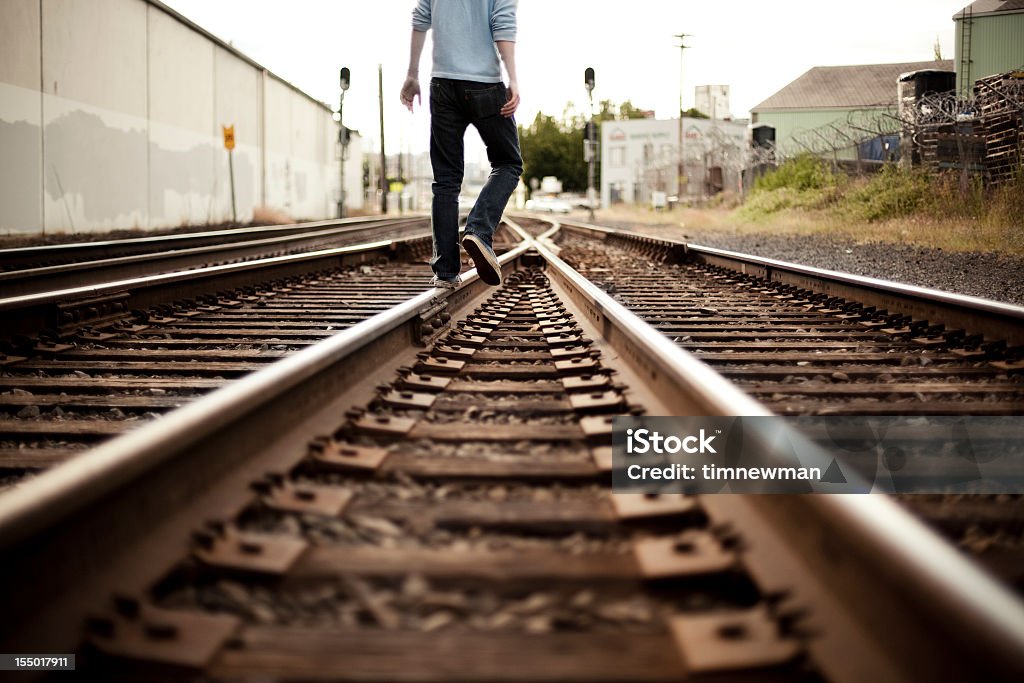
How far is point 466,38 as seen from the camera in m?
5.36

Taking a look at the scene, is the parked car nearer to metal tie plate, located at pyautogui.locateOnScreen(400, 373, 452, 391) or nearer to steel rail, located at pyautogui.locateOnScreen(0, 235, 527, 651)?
metal tie plate, located at pyautogui.locateOnScreen(400, 373, 452, 391)

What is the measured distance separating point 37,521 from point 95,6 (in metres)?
19.1

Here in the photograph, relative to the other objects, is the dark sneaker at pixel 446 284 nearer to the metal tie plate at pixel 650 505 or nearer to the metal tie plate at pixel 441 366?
the metal tie plate at pixel 441 366

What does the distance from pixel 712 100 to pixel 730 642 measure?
3913 inches

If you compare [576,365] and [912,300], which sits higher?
[912,300]

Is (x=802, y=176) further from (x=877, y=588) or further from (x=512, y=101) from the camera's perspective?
→ (x=877, y=588)

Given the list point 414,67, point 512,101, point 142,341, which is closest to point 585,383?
point 142,341

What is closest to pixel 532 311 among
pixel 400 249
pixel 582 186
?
pixel 400 249

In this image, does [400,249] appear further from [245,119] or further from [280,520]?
[245,119]

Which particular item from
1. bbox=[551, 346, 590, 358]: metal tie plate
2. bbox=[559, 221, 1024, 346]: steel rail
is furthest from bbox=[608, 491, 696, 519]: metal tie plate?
bbox=[559, 221, 1024, 346]: steel rail

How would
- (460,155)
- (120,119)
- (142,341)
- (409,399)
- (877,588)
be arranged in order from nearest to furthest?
(877,588) < (409,399) < (142,341) < (460,155) < (120,119)

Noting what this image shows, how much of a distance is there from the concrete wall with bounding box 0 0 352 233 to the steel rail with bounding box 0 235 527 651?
14.5 metres

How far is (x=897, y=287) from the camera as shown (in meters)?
5.06

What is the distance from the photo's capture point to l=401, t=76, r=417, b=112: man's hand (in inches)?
221
